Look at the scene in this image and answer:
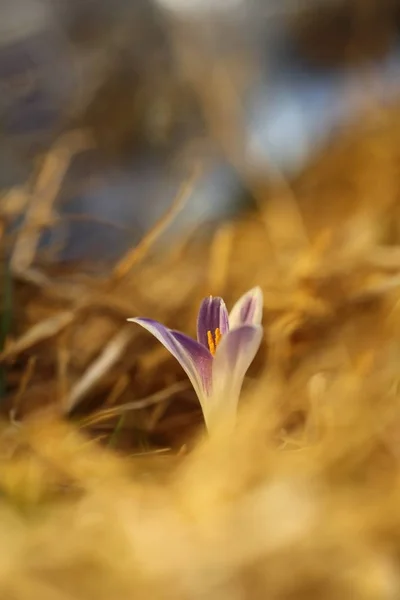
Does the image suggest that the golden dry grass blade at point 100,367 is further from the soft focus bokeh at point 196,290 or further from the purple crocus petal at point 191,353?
the purple crocus petal at point 191,353

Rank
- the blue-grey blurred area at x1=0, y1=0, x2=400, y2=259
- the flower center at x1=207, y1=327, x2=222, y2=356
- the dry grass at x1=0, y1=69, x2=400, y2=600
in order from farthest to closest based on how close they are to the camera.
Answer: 1. the blue-grey blurred area at x1=0, y1=0, x2=400, y2=259
2. the flower center at x1=207, y1=327, x2=222, y2=356
3. the dry grass at x1=0, y1=69, x2=400, y2=600

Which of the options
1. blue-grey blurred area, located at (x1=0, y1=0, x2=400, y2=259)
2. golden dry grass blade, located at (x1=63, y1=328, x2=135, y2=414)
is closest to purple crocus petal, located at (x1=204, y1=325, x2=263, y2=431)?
golden dry grass blade, located at (x1=63, y1=328, x2=135, y2=414)

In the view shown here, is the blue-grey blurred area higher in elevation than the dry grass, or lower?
higher

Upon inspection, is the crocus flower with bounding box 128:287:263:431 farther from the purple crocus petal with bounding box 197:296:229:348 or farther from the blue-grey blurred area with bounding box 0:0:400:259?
the blue-grey blurred area with bounding box 0:0:400:259

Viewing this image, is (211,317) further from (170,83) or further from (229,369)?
(170,83)

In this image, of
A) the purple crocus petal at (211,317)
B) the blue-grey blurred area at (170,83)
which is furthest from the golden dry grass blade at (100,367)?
the blue-grey blurred area at (170,83)

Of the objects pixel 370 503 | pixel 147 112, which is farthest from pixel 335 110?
pixel 370 503

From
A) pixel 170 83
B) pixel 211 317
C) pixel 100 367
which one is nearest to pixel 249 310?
pixel 211 317
